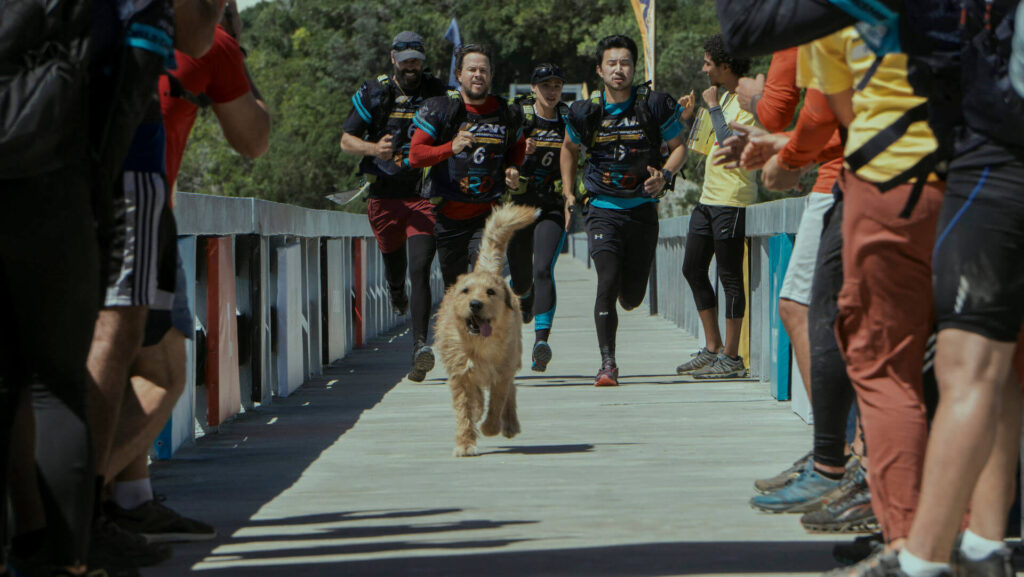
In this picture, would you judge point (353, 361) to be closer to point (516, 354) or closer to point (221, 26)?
point (516, 354)

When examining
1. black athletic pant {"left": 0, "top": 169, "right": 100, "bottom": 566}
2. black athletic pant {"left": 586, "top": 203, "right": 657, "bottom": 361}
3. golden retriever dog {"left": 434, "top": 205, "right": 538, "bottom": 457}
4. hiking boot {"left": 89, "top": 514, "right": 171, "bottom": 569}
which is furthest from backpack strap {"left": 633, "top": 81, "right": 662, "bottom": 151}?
black athletic pant {"left": 0, "top": 169, "right": 100, "bottom": 566}

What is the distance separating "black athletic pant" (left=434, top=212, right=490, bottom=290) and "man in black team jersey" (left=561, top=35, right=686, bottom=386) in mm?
771

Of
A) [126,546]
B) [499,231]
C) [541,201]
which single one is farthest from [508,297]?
[126,546]

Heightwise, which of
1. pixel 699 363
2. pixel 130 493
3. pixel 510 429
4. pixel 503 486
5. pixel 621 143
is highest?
pixel 621 143

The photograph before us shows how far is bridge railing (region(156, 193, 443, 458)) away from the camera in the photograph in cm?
790

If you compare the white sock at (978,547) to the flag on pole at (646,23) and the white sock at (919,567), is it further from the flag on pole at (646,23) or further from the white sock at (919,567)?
the flag on pole at (646,23)

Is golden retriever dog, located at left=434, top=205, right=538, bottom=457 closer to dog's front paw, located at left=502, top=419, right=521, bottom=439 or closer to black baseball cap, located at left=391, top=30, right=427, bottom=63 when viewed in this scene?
dog's front paw, located at left=502, top=419, right=521, bottom=439

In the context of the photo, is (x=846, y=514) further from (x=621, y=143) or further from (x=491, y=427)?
(x=621, y=143)

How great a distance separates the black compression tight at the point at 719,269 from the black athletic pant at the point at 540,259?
0.93 m

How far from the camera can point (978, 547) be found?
4207mm

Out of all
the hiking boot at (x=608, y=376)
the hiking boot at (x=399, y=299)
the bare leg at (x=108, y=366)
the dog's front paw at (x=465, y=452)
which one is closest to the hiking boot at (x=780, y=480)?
the dog's front paw at (x=465, y=452)

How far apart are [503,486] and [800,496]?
131 centimetres

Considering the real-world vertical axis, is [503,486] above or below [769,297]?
below

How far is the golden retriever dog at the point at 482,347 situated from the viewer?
327 inches
